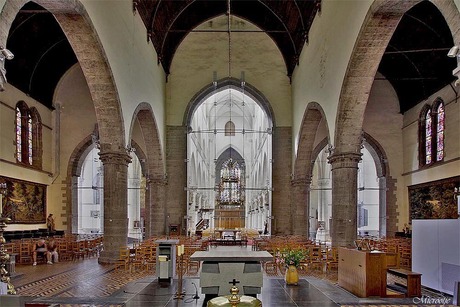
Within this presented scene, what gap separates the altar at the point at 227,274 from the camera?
29.1 ft

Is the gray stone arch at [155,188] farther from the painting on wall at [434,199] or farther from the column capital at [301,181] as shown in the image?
the painting on wall at [434,199]

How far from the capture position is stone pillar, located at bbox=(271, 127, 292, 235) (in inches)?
1058

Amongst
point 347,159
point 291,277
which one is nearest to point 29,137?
point 347,159

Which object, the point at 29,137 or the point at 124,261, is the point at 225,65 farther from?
the point at 124,261

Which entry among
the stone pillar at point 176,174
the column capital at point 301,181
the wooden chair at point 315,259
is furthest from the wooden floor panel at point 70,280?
the column capital at point 301,181

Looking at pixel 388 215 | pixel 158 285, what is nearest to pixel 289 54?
pixel 388 215

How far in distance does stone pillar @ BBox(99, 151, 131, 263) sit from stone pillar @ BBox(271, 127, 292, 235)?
1145cm

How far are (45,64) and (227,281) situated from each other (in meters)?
17.5

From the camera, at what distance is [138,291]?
10.4 meters

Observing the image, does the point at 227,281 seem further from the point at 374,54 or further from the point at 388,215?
the point at 388,215

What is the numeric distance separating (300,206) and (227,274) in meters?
17.8

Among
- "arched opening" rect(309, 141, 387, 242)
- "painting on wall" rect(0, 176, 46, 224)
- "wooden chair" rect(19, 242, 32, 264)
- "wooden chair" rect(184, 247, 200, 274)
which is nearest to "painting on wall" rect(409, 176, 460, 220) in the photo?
"arched opening" rect(309, 141, 387, 242)

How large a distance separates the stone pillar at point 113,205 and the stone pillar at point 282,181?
11447 mm

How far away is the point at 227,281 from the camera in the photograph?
8.95 m
